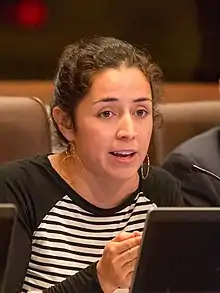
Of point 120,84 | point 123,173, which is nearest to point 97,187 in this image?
point 123,173

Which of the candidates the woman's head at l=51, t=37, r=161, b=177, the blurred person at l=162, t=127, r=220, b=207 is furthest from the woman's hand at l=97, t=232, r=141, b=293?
the blurred person at l=162, t=127, r=220, b=207

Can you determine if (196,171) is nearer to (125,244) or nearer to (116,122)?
(116,122)

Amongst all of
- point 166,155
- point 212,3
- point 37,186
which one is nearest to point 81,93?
point 37,186

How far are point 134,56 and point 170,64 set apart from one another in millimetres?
1726

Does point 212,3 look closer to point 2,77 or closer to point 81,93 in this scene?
point 2,77

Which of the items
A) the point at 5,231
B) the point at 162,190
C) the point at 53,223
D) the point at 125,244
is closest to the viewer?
the point at 5,231

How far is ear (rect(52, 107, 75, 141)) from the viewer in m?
1.54

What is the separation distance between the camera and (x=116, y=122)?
1.43 metres

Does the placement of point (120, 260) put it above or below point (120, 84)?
below

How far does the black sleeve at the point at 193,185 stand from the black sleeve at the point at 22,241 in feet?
1.71

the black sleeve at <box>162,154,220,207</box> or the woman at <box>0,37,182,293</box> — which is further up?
the woman at <box>0,37,182,293</box>

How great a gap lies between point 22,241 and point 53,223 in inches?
3.2

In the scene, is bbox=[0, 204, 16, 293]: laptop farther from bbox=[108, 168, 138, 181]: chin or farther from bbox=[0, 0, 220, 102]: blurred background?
bbox=[0, 0, 220, 102]: blurred background

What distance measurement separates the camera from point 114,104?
1.43 meters
